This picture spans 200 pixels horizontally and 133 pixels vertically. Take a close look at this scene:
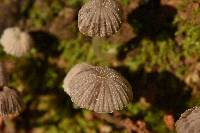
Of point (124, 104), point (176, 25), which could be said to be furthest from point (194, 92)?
point (124, 104)

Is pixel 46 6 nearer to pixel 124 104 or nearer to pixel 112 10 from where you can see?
pixel 112 10

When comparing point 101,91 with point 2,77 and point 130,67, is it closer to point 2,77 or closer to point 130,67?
point 2,77

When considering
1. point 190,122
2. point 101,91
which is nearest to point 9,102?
point 101,91

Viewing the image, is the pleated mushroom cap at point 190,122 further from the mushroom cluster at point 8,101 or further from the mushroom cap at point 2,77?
the mushroom cap at point 2,77

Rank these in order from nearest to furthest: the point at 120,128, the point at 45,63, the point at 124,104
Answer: the point at 124,104 < the point at 120,128 < the point at 45,63

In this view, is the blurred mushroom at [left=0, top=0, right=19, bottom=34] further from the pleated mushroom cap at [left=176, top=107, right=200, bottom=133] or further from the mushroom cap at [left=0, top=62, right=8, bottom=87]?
the pleated mushroom cap at [left=176, top=107, right=200, bottom=133]

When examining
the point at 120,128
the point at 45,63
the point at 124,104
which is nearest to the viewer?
the point at 124,104
